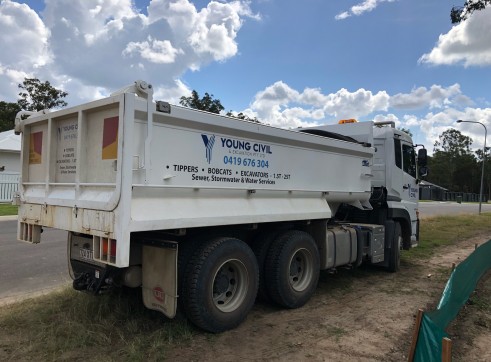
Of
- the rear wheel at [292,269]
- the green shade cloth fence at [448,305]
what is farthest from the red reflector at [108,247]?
the green shade cloth fence at [448,305]

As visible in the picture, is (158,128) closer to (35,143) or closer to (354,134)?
(35,143)

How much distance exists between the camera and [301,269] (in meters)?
6.12

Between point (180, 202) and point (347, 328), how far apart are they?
2.46 meters

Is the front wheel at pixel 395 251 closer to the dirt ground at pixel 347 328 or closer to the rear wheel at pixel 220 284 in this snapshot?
the dirt ground at pixel 347 328

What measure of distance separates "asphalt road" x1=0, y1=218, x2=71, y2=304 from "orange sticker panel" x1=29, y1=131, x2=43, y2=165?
208 centimetres

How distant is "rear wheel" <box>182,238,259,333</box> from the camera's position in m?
4.43

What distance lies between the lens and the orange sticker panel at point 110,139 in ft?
13.5

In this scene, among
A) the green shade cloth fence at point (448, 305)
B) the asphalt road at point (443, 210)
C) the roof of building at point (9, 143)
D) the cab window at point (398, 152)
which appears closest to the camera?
the green shade cloth fence at point (448, 305)

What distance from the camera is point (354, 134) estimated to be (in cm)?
816

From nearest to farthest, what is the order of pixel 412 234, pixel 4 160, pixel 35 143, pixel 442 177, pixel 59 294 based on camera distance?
1. pixel 35 143
2. pixel 59 294
3. pixel 412 234
4. pixel 4 160
5. pixel 442 177

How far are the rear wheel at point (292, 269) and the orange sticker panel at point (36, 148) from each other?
3.08 m

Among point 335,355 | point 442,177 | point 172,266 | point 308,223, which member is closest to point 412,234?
point 308,223

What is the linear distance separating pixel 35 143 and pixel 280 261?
3.37 meters

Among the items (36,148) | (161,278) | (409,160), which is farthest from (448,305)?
(36,148)
